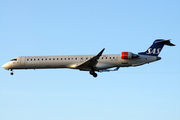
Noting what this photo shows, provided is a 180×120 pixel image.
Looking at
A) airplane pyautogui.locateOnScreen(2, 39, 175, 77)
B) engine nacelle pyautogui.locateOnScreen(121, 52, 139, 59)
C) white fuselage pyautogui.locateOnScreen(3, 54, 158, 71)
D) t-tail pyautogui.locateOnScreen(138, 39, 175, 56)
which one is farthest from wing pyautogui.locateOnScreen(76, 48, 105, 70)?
t-tail pyautogui.locateOnScreen(138, 39, 175, 56)

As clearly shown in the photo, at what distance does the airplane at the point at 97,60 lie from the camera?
143 ft

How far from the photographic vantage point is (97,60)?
44.1 metres

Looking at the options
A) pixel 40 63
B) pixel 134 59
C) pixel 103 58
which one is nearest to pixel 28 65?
pixel 40 63

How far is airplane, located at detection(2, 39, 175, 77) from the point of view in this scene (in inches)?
1710

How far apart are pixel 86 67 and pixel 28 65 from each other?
300 inches

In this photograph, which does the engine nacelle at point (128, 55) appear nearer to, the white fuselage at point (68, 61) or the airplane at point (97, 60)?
the airplane at point (97, 60)

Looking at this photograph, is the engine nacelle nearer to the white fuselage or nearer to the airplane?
the airplane

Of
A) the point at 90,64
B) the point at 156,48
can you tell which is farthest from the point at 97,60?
the point at 156,48

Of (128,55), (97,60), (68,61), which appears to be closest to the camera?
(128,55)

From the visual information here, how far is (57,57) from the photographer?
45.6 m

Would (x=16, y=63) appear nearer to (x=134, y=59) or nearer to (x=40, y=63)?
(x=40, y=63)

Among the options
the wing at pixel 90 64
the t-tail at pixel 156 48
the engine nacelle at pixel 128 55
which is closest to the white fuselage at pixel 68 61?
the engine nacelle at pixel 128 55

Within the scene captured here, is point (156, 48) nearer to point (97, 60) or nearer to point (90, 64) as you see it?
point (97, 60)

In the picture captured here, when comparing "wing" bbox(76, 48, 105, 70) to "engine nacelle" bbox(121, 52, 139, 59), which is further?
"engine nacelle" bbox(121, 52, 139, 59)
